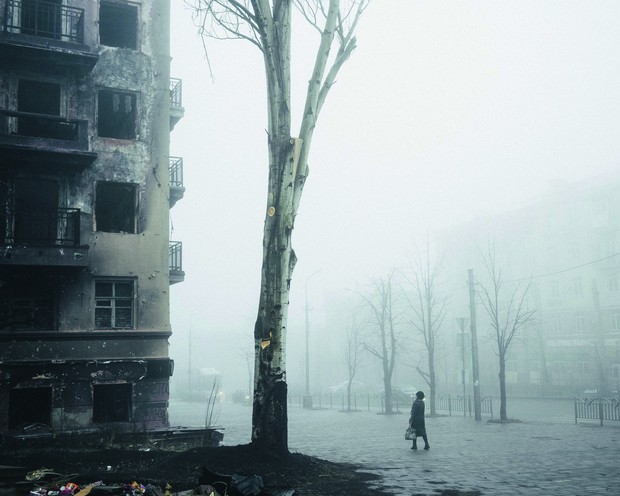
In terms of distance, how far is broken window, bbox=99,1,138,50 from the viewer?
2378cm

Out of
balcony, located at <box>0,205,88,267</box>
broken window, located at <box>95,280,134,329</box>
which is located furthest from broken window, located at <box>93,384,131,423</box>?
balcony, located at <box>0,205,88,267</box>

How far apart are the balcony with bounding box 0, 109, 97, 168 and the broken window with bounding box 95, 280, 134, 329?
13.5 ft

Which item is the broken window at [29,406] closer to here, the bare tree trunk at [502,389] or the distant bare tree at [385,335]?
the bare tree trunk at [502,389]

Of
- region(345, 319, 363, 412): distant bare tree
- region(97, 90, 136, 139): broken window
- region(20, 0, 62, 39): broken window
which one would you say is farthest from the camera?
region(345, 319, 363, 412): distant bare tree

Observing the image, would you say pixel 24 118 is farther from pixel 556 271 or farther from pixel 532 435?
pixel 556 271

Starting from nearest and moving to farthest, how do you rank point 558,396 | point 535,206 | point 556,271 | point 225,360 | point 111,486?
1. point 111,486
2. point 558,396
3. point 556,271
4. point 535,206
5. point 225,360

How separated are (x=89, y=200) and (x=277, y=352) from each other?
473 inches

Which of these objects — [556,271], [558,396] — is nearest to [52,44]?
[558,396]

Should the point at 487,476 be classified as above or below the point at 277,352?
below

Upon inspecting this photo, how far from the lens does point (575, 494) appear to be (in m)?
Result: 10.5

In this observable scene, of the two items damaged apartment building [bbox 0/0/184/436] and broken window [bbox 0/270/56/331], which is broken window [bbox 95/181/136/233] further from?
broken window [bbox 0/270/56/331]

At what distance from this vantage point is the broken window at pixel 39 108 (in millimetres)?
21422

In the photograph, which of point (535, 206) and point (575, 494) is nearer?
point (575, 494)

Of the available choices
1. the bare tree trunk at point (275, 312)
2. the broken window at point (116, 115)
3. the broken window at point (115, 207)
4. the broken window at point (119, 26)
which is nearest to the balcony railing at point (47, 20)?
the broken window at point (119, 26)
